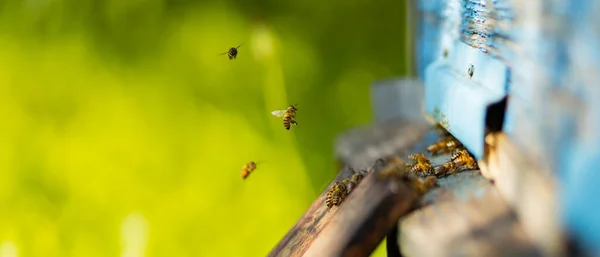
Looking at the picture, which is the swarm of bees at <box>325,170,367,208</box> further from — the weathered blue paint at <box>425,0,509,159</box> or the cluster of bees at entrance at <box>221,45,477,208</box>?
the weathered blue paint at <box>425,0,509,159</box>

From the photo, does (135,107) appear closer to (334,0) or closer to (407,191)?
(334,0)

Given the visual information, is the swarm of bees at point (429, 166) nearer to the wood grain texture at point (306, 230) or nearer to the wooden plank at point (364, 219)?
the wooden plank at point (364, 219)

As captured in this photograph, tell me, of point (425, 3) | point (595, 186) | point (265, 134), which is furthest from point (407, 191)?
point (265, 134)

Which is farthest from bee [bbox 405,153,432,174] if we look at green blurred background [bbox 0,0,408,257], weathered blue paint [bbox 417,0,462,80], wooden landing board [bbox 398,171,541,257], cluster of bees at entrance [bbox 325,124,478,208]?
green blurred background [bbox 0,0,408,257]

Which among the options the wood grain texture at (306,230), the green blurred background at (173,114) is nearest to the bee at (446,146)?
the wood grain texture at (306,230)

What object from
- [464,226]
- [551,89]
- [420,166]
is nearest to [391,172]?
[464,226]
